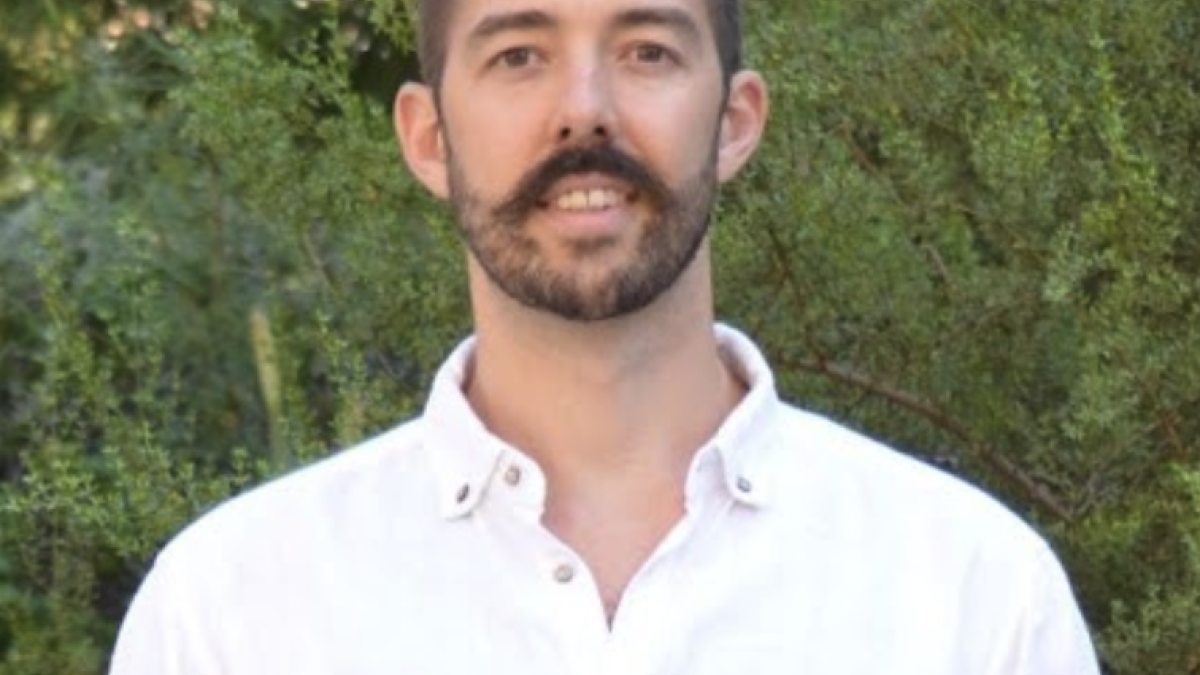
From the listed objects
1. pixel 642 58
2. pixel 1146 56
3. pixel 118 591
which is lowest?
pixel 118 591

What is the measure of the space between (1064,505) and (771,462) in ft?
4.23

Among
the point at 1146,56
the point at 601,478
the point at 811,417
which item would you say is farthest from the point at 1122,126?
the point at 601,478

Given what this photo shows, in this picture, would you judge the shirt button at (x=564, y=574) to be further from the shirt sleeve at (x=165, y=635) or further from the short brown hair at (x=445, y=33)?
the short brown hair at (x=445, y=33)

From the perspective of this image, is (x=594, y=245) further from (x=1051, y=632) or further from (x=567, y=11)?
(x=1051, y=632)

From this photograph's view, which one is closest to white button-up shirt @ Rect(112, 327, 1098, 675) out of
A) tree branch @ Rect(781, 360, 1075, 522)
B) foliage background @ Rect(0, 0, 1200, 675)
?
foliage background @ Rect(0, 0, 1200, 675)

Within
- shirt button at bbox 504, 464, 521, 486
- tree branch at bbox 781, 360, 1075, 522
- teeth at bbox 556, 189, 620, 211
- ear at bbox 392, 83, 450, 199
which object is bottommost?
tree branch at bbox 781, 360, 1075, 522

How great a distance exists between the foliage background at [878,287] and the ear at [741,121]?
89 cm

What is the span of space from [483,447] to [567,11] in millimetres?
411

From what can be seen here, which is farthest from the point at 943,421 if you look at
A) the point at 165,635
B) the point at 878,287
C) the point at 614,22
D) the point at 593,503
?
the point at 165,635

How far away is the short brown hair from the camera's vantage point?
337 cm

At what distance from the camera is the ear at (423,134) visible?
135 inches

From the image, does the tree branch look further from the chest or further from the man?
the chest

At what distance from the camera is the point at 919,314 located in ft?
15.1

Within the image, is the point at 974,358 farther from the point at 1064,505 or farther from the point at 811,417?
the point at 811,417
